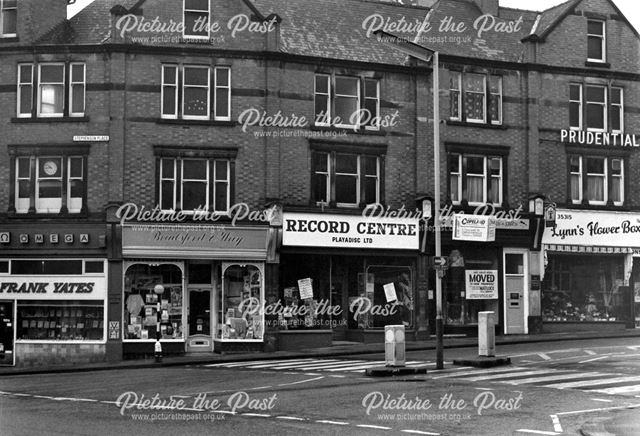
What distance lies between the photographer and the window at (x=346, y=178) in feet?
115

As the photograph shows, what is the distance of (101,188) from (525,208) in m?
17.1

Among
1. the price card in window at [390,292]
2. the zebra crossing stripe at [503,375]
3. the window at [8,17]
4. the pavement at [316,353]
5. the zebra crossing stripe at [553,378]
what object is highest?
the window at [8,17]

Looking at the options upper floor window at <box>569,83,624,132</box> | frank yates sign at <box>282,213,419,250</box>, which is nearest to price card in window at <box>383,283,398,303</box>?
frank yates sign at <box>282,213,419,250</box>

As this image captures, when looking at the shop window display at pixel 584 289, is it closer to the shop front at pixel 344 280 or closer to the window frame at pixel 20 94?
the shop front at pixel 344 280

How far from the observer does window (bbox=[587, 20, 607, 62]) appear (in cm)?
3906

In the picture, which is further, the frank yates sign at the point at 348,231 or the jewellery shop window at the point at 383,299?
the jewellery shop window at the point at 383,299

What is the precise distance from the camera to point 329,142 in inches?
1377

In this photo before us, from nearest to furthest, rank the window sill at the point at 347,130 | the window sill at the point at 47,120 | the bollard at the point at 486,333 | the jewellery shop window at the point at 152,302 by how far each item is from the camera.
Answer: the bollard at the point at 486,333 < the jewellery shop window at the point at 152,302 < the window sill at the point at 47,120 < the window sill at the point at 347,130

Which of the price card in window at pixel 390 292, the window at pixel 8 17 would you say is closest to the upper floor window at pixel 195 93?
the window at pixel 8 17

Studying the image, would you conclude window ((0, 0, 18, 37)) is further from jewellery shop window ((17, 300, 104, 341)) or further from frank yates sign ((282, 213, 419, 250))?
frank yates sign ((282, 213, 419, 250))

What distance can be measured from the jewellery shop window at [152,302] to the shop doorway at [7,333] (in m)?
4.05

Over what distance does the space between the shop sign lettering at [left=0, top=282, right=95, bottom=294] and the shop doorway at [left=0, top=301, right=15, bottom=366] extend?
55 centimetres

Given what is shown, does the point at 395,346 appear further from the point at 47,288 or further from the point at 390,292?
the point at 47,288

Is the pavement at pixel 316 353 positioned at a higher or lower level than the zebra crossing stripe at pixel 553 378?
lower
